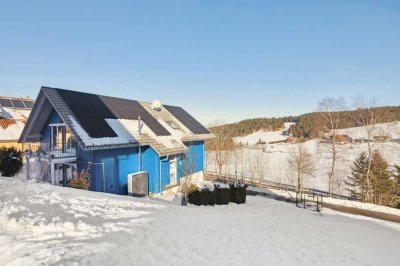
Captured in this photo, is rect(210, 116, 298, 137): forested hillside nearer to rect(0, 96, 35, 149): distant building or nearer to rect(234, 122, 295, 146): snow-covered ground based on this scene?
rect(234, 122, 295, 146): snow-covered ground

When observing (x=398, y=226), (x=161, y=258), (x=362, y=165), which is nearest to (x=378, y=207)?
(x=398, y=226)

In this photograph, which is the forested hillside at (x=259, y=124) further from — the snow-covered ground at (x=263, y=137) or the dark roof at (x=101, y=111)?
the dark roof at (x=101, y=111)

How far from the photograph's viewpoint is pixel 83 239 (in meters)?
6.05

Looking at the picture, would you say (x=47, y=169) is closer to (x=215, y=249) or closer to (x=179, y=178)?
(x=179, y=178)

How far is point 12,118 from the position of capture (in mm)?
30375

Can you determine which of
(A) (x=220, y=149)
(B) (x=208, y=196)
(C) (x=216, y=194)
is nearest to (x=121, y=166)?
(B) (x=208, y=196)

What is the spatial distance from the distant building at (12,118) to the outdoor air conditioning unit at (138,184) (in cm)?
1675

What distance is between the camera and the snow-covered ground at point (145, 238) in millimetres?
5496

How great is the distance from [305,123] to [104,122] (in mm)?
77998

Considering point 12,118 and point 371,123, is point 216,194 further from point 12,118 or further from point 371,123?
point 12,118

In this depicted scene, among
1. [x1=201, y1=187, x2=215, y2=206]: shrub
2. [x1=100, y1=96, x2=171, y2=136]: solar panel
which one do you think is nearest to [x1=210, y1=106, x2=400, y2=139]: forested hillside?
[x1=201, y1=187, x2=215, y2=206]: shrub

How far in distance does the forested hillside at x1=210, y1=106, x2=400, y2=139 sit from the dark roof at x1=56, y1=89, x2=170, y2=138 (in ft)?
61.6

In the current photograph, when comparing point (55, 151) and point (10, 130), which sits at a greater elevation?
point (10, 130)

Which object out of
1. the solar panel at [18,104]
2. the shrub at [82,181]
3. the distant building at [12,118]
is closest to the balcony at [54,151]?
the shrub at [82,181]
